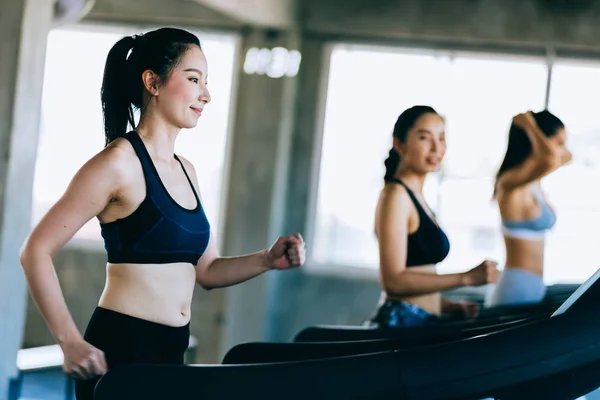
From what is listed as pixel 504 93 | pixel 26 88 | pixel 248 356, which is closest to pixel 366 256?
pixel 504 93

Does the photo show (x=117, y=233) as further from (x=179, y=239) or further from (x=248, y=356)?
(x=248, y=356)

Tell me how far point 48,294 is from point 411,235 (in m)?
1.47

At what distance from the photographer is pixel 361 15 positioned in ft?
25.2

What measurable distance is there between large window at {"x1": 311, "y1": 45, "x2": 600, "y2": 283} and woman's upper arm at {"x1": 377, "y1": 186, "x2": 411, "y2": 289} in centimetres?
489

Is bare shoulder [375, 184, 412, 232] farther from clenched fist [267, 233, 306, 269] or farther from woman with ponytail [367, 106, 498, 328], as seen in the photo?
clenched fist [267, 233, 306, 269]

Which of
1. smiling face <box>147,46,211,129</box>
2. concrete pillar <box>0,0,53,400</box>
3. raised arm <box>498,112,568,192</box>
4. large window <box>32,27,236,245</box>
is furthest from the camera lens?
large window <box>32,27,236,245</box>

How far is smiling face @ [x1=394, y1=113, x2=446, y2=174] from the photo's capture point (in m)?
2.82

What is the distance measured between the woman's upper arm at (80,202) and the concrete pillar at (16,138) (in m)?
2.55

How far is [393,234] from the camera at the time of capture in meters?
2.67

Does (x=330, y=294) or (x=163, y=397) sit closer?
(x=163, y=397)

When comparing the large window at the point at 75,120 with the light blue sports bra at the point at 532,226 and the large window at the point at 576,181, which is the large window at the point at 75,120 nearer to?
the large window at the point at 576,181

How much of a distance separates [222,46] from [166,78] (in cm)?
637

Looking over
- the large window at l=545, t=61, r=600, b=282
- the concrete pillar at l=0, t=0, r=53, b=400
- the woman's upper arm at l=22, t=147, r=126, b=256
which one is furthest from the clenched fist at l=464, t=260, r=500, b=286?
the large window at l=545, t=61, r=600, b=282

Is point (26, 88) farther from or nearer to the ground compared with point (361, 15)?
nearer to the ground
